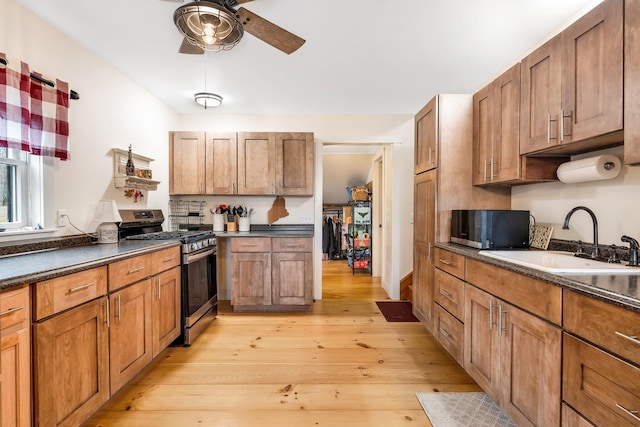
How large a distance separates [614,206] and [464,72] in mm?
1704

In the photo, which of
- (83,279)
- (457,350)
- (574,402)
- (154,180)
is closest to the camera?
(574,402)

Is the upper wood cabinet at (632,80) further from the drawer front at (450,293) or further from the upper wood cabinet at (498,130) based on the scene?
the drawer front at (450,293)

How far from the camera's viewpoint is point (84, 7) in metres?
1.86

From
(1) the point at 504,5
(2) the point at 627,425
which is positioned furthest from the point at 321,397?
(1) the point at 504,5

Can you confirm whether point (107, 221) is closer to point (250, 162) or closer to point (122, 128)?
point (122, 128)

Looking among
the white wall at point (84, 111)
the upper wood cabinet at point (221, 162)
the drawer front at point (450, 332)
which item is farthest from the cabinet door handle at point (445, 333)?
the white wall at point (84, 111)

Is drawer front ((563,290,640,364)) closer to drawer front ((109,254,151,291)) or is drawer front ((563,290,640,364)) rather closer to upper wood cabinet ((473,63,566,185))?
upper wood cabinet ((473,63,566,185))

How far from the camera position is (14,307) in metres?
1.13

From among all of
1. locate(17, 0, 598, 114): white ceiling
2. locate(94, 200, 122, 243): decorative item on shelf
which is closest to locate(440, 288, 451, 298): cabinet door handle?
locate(17, 0, 598, 114): white ceiling

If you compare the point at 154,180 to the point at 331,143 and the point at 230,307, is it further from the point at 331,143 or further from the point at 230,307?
the point at 331,143

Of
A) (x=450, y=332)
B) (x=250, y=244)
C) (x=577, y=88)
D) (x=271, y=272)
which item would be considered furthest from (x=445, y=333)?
(x=250, y=244)

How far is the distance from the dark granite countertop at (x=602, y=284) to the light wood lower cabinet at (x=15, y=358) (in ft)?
7.04

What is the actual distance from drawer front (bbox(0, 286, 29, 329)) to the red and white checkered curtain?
1.07 meters

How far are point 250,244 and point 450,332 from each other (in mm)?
2163
